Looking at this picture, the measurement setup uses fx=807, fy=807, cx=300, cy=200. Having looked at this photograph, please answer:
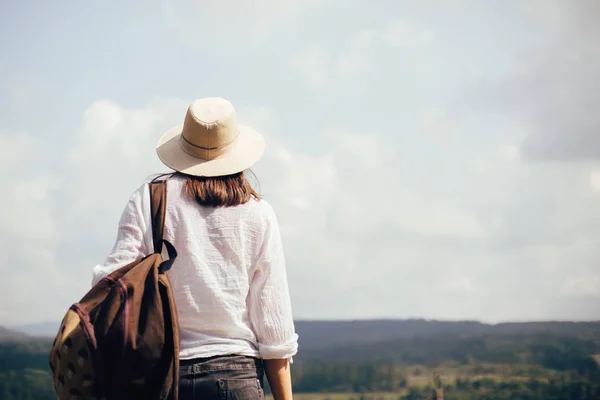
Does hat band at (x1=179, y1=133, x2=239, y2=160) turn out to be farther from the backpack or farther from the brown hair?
the backpack

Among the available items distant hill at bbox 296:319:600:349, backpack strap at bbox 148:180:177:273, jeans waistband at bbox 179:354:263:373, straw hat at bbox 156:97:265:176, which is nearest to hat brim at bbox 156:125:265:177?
straw hat at bbox 156:97:265:176

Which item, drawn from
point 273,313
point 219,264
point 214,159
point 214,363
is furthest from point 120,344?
point 214,159

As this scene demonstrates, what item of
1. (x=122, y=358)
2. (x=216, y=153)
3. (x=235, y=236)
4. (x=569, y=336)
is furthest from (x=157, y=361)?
(x=569, y=336)

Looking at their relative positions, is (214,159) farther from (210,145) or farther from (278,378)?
(278,378)

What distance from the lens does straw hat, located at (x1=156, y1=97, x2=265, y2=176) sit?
259cm

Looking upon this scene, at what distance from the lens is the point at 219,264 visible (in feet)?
8.02

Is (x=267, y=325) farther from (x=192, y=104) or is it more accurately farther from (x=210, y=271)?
(x=192, y=104)

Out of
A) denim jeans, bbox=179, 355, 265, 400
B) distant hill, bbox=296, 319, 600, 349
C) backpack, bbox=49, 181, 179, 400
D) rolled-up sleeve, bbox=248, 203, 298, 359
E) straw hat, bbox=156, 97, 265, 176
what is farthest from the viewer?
distant hill, bbox=296, 319, 600, 349

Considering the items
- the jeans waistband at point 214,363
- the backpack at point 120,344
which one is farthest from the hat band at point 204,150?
the jeans waistband at point 214,363

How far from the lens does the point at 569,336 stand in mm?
27203

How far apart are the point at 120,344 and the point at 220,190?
1.90ft

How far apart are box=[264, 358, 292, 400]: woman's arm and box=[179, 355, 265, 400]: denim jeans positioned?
124mm

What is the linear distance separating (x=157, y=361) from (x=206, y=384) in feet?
0.56

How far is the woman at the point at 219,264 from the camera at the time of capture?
7.71 feet
